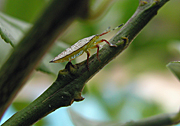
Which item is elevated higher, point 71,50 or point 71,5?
point 71,50

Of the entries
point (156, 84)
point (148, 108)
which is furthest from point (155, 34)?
point (148, 108)

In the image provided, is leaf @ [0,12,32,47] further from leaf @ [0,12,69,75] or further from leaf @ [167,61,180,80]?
leaf @ [167,61,180,80]

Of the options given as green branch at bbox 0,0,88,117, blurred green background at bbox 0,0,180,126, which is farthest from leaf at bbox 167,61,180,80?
blurred green background at bbox 0,0,180,126

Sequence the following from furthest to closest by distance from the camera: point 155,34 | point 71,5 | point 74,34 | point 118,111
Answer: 1. point 118,111
2. point 155,34
3. point 74,34
4. point 71,5

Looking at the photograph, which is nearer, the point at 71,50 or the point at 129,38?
the point at 129,38

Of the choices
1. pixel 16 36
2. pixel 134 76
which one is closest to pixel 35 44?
pixel 16 36

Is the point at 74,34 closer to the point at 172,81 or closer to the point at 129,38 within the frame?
the point at 129,38

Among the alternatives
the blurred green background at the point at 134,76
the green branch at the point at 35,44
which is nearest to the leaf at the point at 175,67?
the green branch at the point at 35,44
